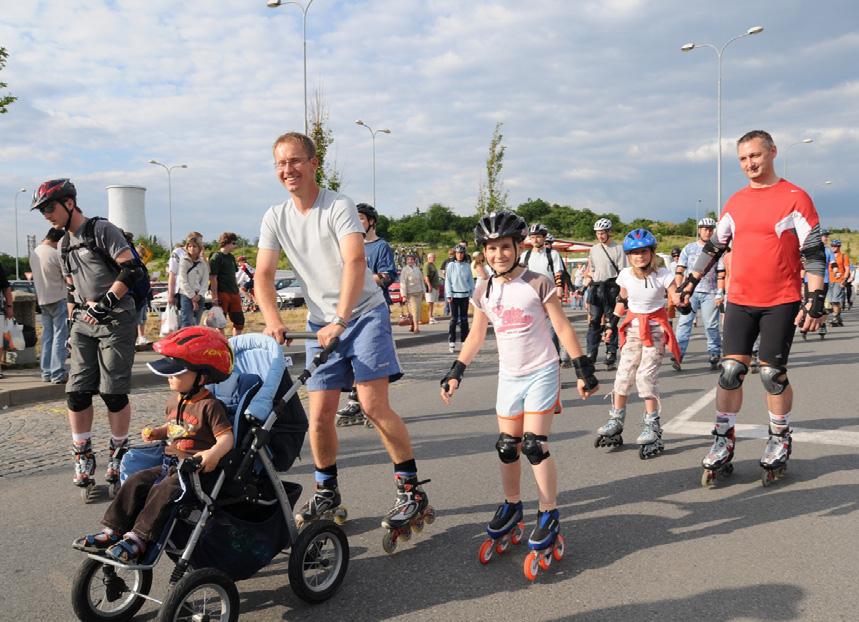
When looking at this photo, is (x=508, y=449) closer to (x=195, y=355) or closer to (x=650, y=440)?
(x=195, y=355)

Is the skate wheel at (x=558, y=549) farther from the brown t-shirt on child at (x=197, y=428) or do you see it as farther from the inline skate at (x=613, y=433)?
the inline skate at (x=613, y=433)

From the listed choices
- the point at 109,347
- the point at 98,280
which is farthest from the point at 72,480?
the point at 98,280

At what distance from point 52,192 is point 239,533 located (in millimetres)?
2890

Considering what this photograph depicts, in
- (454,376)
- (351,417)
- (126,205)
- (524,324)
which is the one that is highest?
(126,205)

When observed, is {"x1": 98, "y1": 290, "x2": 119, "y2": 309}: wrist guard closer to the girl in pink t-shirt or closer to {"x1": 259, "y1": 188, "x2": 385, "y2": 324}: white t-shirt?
{"x1": 259, "y1": 188, "x2": 385, "y2": 324}: white t-shirt

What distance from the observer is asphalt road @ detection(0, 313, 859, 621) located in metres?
3.18

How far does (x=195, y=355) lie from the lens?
3189 mm

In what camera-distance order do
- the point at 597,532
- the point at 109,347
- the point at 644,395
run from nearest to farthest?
the point at 597,532
the point at 109,347
the point at 644,395

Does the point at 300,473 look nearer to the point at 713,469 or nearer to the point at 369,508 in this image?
the point at 369,508

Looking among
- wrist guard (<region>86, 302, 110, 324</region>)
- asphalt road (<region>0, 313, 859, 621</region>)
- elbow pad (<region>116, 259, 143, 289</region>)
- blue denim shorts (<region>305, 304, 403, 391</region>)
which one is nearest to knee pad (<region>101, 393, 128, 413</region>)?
wrist guard (<region>86, 302, 110, 324</region>)

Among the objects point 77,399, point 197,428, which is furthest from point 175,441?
point 77,399

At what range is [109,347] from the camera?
4879 mm

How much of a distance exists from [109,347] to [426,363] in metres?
7.12

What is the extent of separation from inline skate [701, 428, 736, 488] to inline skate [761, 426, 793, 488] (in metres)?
0.22
